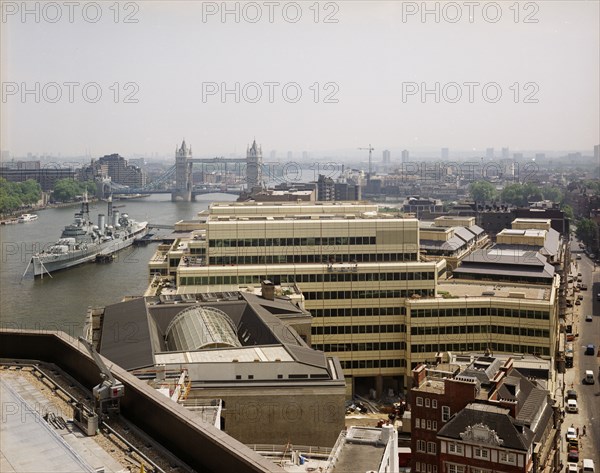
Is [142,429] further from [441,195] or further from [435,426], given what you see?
[441,195]

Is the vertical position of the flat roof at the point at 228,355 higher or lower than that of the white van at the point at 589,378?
higher

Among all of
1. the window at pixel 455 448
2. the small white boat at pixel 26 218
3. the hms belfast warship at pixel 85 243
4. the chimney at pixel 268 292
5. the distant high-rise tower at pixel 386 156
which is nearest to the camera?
the window at pixel 455 448

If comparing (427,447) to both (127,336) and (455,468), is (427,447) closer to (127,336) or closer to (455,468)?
(455,468)

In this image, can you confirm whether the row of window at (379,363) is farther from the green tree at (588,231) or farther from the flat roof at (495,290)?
the green tree at (588,231)

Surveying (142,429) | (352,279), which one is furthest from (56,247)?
(142,429)

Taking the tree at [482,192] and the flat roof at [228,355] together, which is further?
the tree at [482,192]

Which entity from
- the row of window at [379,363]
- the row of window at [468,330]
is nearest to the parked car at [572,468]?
the row of window at [468,330]

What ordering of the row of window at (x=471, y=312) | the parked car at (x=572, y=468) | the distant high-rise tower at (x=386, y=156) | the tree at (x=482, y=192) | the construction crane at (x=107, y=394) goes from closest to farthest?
the construction crane at (x=107, y=394) < the parked car at (x=572, y=468) < the row of window at (x=471, y=312) < the tree at (x=482, y=192) < the distant high-rise tower at (x=386, y=156)
